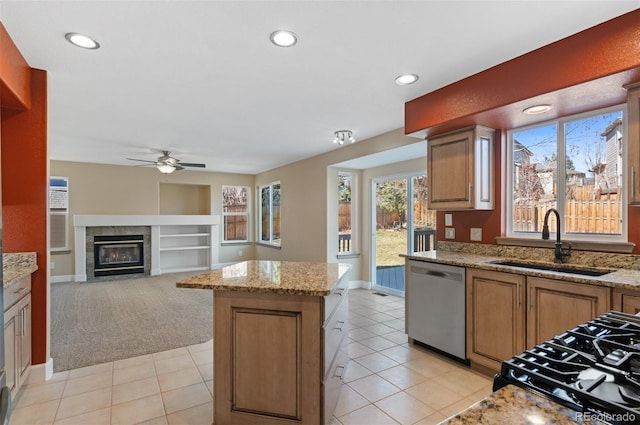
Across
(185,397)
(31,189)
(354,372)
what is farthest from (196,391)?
(31,189)

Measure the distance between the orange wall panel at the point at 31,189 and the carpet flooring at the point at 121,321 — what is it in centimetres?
70

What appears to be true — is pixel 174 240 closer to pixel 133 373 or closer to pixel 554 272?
pixel 133 373

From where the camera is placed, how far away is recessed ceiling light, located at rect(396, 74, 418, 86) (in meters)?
2.70

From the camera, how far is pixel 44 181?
8.43ft

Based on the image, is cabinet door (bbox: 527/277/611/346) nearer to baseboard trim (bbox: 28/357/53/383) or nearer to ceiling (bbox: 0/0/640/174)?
ceiling (bbox: 0/0/640/174)

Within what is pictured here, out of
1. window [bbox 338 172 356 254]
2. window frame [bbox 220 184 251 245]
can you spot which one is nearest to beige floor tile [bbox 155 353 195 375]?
window [bbox 338 172 356 254]

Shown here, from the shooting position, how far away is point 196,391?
251 centimetres

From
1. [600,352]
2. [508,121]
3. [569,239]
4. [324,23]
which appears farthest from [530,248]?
[324,23]

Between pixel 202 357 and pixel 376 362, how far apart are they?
161 cm

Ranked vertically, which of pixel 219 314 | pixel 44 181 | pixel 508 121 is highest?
pixel 508 121

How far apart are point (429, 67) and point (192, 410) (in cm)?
301

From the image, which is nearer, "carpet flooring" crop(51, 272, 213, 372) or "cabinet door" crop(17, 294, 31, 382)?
"cabinet door" crop(17, 294, 31, 382)

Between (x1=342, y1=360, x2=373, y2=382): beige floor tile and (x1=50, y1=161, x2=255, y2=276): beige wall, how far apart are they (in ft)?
20.3

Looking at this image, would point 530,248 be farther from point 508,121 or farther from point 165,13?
point 165,13
